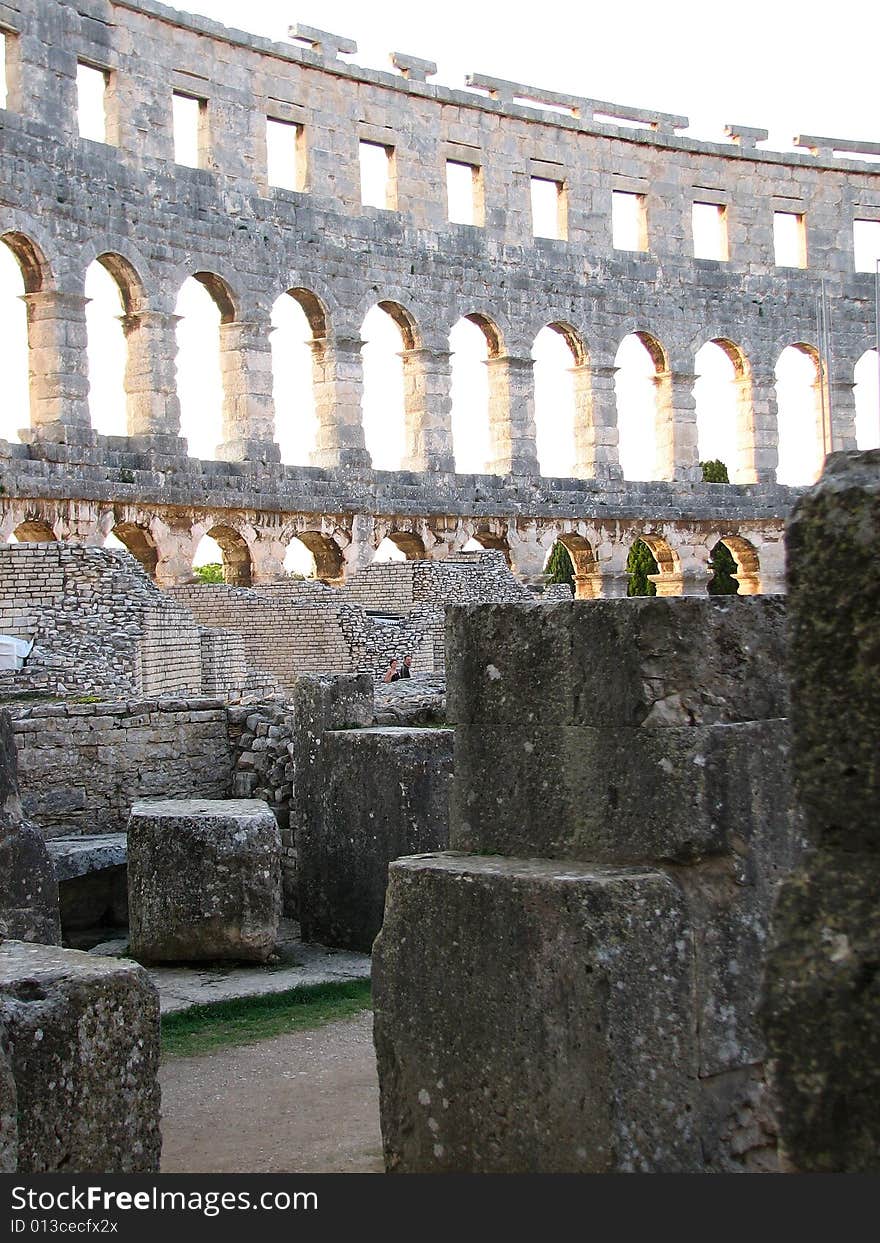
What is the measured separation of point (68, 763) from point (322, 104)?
18.4 metres

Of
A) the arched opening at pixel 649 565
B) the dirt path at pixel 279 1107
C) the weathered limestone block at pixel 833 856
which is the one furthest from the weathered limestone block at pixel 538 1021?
the arched opening at pixel 649 565

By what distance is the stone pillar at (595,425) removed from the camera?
28.4 metres

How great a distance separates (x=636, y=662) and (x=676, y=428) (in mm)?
25892

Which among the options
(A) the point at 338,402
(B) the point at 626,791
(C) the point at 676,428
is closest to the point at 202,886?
(B) the point at 626,791

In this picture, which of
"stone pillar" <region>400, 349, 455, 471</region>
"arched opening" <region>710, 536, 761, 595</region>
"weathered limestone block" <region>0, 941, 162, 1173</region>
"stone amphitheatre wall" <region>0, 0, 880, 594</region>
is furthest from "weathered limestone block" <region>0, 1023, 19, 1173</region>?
"arched opening" <region>710, 536, 761, 595</region>

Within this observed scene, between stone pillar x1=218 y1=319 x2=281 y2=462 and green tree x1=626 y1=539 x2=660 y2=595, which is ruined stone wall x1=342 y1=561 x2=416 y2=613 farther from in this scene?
green tree x1=626 y1=539 x2=660 y2=595

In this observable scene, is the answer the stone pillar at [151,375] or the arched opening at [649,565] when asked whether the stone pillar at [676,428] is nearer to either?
the arched opening at [649,565]

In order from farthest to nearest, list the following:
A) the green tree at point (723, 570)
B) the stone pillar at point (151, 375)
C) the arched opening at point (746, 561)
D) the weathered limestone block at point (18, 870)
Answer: the green tree at point (723, 570) → the arched opening at point (746, 561) → the stone pillar at point (151, 375) → the weathered limestone block at point (18, 870)

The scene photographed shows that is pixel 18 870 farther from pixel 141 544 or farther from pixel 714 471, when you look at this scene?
pixel 714 471

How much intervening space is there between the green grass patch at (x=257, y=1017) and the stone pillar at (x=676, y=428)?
22.8 metres

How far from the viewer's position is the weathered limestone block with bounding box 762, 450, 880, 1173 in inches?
89.0

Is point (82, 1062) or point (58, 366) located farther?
point (58, 366)

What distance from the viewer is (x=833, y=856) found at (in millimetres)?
2385

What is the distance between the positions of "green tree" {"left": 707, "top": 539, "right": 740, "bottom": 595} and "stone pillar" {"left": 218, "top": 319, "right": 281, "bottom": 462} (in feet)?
39.4
